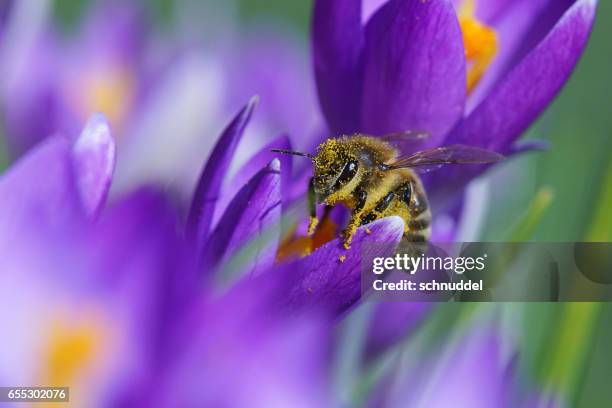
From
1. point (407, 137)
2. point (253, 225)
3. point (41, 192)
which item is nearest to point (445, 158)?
point (407, 137)

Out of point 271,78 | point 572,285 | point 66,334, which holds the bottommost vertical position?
point 66,334

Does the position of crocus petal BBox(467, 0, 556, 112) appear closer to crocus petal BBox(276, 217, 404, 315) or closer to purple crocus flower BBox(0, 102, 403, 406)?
crocus petal BBox(276, 217, 404, 315)

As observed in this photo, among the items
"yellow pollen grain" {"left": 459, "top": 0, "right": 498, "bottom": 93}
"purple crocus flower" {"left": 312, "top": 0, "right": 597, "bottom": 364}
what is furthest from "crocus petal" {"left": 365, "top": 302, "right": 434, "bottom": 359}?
"yellow pollen grain" {"left": 459, "top": 0, "right": 498, "bottom": 93}

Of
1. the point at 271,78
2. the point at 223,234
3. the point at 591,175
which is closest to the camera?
the point at 223,234

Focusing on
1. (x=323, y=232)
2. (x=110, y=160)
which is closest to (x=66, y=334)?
(x=110, y=160)

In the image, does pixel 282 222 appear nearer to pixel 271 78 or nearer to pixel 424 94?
pixel 424 94

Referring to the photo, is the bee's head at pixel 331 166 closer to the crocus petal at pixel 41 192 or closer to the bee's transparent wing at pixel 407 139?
the bee's transparent wing at pixel 407 139
